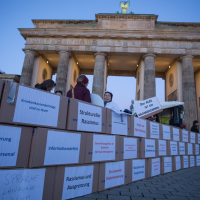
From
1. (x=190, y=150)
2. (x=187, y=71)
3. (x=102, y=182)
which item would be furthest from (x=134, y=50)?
(x=102, y=182)

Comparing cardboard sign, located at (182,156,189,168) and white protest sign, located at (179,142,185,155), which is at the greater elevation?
white protest sign, located at (179,142,185,155)

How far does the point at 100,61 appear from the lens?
67.0 feet

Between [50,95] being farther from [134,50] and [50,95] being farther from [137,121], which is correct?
[134,50]

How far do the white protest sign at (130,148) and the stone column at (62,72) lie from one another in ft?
52.8

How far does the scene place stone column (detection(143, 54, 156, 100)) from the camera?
1913 cm

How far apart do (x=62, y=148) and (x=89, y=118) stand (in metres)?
0.84

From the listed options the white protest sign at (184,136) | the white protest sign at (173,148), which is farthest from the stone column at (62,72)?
the white protest sign at (173,148)

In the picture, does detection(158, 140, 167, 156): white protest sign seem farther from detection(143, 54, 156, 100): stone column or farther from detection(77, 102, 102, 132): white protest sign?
detection(143, 54, 156, 100): stone column

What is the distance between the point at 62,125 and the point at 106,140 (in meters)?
1.18

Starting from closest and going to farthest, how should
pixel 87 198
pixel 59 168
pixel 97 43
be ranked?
pixel 59 168, pixel 87 198, pixel 97 43

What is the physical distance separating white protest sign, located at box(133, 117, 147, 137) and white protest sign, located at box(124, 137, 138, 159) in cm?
22

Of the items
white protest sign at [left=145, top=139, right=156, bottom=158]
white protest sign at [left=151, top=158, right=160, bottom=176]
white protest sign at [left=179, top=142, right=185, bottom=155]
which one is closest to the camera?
white protest sign at [left=145, top=139, right=156, bottom=158]

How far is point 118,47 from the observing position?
20.8 m

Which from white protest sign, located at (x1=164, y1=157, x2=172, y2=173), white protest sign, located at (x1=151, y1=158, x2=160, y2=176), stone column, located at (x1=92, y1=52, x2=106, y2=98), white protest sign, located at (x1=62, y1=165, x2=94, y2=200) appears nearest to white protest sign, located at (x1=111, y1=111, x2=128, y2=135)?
white protest sign, located at (x1=62, y1=165, x2=94, y2=200)
